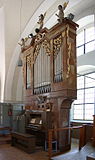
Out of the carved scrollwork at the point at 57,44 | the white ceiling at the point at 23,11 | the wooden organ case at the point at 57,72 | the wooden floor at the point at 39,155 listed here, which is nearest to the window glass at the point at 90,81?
the white ceiling at the point at 23,11

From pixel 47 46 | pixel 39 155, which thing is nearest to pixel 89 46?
pixel 47 46

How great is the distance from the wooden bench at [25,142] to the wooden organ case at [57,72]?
0.72 metres

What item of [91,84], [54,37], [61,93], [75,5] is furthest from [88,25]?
[61,93]

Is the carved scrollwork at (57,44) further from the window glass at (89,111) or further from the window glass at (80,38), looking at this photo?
the window glass at (89,111)

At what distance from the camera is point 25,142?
588cm

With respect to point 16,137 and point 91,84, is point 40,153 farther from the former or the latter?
point 91,84

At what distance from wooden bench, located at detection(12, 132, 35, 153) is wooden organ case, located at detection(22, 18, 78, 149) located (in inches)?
28.2

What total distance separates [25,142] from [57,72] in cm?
218

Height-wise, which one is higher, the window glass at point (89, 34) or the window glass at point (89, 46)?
the window glass at point (89, 34)

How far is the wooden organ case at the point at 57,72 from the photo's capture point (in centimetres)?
553

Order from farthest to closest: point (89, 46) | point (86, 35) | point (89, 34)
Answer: point (86, 35)
point (89, 34)
point (89, 46)

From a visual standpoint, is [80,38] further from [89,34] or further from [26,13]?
[26,13]

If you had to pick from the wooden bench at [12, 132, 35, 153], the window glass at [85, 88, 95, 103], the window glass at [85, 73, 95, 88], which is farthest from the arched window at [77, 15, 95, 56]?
the wooden bench at [12, 132, 35, 153]

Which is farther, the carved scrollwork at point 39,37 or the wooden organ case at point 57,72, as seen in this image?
the carved scrollwork at point 39,37
